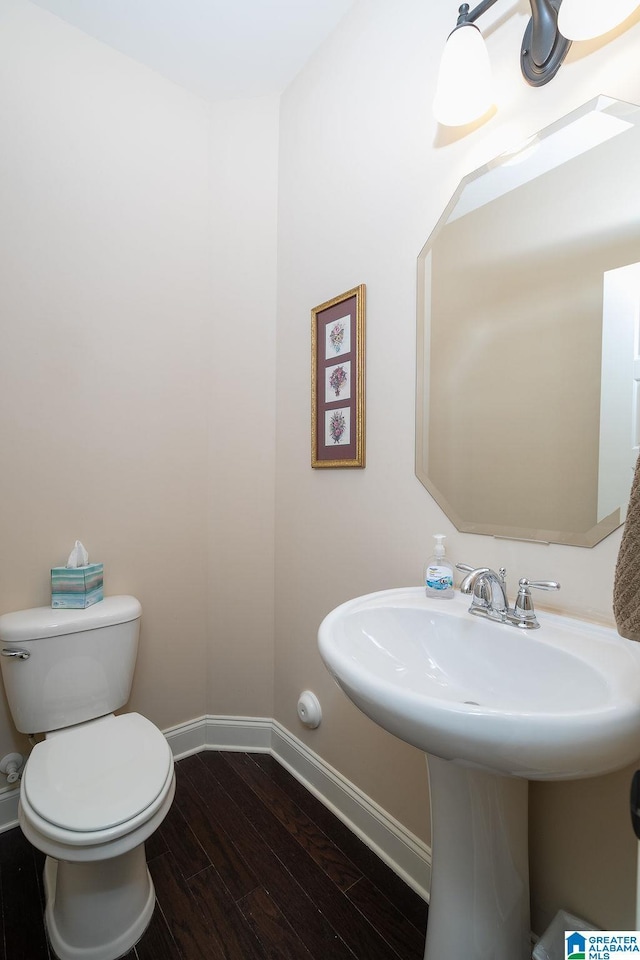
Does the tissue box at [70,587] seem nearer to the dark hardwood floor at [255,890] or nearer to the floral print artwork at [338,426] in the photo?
the dark hardwood floor at [255,890]

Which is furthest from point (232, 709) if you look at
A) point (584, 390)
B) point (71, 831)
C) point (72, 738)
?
point (584, 390)

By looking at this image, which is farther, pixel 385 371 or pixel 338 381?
pixel 338 381

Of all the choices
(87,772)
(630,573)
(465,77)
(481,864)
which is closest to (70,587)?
(87,772)

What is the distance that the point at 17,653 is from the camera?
4.03 feet

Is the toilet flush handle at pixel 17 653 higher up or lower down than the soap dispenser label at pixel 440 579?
lower down

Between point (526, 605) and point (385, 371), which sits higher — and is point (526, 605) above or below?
below

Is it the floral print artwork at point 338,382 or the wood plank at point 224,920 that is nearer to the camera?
the wood plank at point 224,920

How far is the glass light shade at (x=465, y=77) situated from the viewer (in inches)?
37.4

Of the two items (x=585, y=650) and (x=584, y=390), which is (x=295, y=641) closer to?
(x=585, y=650)

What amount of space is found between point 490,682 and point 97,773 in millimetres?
979

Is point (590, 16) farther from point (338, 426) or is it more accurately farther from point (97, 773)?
point (97, 773)

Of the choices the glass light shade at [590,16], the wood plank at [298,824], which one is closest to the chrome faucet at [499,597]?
the wood plank at [298,824]

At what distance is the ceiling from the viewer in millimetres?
1373

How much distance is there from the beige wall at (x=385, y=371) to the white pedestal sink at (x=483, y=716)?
125mm
